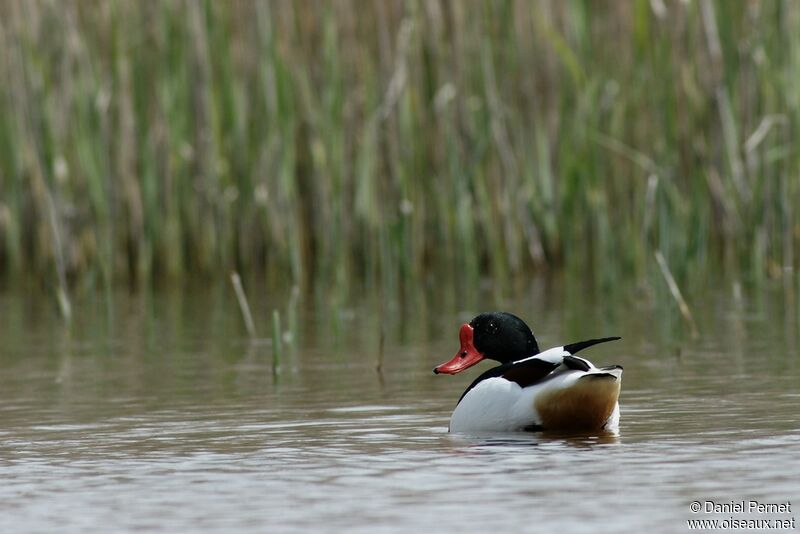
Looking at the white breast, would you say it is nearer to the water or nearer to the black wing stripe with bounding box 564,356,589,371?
the water

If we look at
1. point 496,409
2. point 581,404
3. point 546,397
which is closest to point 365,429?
point 496,409

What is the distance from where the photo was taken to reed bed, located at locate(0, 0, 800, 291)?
1203 centimetres

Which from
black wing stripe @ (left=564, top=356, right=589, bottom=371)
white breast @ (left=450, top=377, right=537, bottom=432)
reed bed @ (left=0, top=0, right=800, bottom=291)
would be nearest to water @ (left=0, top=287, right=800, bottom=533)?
white breast @ (left=450, top=377, right=537, bottom=432)

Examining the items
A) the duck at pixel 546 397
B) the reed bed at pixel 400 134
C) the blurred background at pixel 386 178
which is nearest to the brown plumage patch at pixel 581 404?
the duck at pixel 546 397

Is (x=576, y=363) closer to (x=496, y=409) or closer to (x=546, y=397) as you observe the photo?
(x=546, y=397)

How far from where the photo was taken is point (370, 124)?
1234 cm

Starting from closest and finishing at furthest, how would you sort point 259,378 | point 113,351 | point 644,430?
point 644,430 → point 259,378 → point 113,351

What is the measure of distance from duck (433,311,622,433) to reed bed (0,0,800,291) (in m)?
5.30

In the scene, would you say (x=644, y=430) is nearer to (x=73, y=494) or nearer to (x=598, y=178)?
(x=73, y=494)

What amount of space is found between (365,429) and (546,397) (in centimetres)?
84

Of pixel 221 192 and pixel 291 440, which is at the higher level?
pixel 221 192

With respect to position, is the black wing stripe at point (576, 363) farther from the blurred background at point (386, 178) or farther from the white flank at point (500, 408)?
the blurred background at point (386, 178)

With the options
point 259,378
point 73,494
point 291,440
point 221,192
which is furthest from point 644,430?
point 221,192

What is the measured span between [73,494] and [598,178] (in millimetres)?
7700
